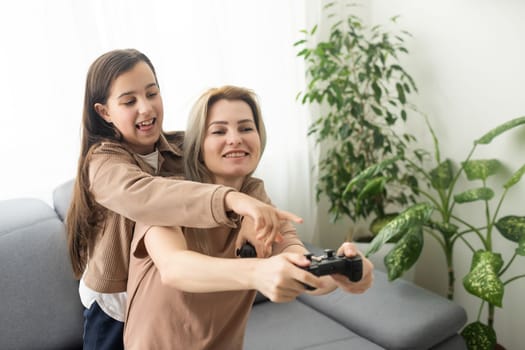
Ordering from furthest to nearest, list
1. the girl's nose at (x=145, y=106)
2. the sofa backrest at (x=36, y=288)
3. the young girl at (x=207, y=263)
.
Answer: the sofa backrest at (x=36, y=288)
the girl's nose at (x=145, y=106)
the young girl at (x=207, y=263)

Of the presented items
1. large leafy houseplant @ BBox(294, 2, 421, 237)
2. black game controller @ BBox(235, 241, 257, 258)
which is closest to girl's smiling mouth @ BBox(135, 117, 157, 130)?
black game controller @ BBox(235, 241, 257, 258)

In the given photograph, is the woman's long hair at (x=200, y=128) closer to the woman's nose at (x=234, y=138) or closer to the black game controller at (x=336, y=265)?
the woman's nose at (x=234, y=138)

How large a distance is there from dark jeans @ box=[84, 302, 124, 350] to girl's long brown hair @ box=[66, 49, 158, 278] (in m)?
0.15

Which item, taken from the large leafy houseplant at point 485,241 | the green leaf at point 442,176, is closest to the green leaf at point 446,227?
the large leafy houseplant at point 485,241

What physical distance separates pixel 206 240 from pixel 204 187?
212 mm

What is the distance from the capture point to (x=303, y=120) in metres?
2.65

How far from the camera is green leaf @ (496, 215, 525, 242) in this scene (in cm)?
187

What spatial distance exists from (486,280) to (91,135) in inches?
56.0

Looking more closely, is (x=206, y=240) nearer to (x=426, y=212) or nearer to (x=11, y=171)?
(x=426, y=212)

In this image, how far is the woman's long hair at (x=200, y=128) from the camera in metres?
1.03

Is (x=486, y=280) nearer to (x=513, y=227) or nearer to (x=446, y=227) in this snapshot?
(x=513, y=227)

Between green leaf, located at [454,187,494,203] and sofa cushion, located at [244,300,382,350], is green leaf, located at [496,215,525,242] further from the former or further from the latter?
sofa cushion, located at [244,300,382,350]

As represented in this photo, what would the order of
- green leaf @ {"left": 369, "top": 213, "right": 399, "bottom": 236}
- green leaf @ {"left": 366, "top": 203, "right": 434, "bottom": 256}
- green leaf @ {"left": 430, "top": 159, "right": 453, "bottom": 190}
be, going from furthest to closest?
green leaf @ {"left": 369, "top": 213, "right": 399, "bottom": 236}, green leaf @ {"left": 430, "top": 159, "right": 453, "bottom": 190}, green leaf @ {"left": 366, "top": 203, "right": 434, "bottom": 256}

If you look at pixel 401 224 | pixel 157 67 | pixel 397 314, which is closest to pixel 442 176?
pixel 401 224
